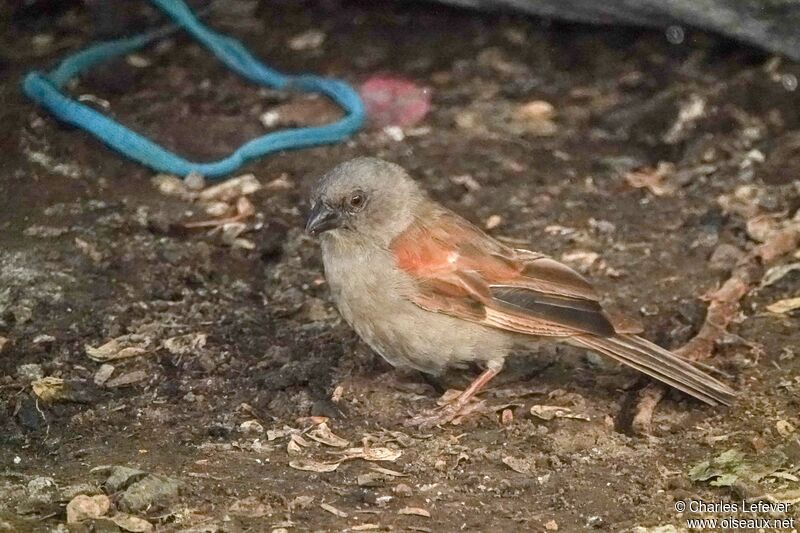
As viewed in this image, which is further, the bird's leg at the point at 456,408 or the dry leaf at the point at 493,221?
the dry leaf at the point at 493,221

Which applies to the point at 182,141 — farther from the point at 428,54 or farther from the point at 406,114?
the point at 428,54

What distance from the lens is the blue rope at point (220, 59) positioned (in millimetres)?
7105

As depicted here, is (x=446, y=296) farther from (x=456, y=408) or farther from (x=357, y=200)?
(x=357, y=200)

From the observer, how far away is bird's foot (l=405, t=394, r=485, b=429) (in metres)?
5.11

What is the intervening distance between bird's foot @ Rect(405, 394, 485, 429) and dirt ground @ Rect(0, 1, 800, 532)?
0.05 m

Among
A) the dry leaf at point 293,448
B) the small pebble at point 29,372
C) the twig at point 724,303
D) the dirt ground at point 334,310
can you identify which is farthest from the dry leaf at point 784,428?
the small pebble at point 29,372

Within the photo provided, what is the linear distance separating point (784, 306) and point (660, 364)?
40.7 inches

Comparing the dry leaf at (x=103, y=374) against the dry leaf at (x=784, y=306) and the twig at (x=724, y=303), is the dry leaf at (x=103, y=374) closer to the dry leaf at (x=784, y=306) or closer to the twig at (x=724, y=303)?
the twig at (x=724, y=303)

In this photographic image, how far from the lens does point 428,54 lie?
333 inches

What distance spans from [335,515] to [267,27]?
5.01 m

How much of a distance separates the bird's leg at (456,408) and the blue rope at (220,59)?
243cm

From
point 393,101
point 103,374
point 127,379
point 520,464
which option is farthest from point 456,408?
point 393,101

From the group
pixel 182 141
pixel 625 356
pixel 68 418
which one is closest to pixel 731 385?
pixel 625 356

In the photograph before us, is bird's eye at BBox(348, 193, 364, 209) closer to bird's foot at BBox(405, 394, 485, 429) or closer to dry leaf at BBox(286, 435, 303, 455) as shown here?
bird's foot at BBox(405, 394, 485, 429)
